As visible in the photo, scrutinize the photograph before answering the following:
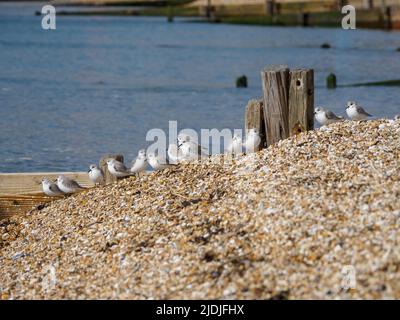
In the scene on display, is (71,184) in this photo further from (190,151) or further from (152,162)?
(190,151)

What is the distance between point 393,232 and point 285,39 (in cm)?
4760

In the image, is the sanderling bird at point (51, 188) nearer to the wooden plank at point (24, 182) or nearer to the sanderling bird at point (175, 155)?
the wooden plank at point (24, 182)

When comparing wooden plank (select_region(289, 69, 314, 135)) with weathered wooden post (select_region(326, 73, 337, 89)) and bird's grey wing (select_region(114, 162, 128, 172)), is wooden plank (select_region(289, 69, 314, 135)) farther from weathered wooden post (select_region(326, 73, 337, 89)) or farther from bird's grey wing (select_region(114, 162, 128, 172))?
weathered wooden post (select_region(326, 73, 337, 89))

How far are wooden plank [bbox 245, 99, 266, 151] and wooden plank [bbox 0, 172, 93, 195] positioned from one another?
1.83 m

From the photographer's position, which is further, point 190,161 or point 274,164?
point 190,161

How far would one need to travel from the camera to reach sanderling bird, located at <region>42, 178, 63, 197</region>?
10.4 m

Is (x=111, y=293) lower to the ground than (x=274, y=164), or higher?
lower

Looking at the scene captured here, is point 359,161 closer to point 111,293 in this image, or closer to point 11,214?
point 111,293

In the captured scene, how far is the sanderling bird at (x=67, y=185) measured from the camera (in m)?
10.4

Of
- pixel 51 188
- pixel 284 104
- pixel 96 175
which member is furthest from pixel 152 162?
pixel 284 104

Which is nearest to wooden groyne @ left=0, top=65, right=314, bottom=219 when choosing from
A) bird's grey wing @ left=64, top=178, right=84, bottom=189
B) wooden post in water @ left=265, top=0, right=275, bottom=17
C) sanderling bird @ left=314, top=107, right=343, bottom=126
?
bird's grey wing @ left=64, top=178, right=84, bottom=189

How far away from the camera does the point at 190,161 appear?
10539mm

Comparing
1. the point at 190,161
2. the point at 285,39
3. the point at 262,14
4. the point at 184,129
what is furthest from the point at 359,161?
the point at 262,14

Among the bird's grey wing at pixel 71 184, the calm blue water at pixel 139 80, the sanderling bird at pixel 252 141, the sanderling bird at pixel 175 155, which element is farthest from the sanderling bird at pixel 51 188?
the calm blue water at pixel 139 80
